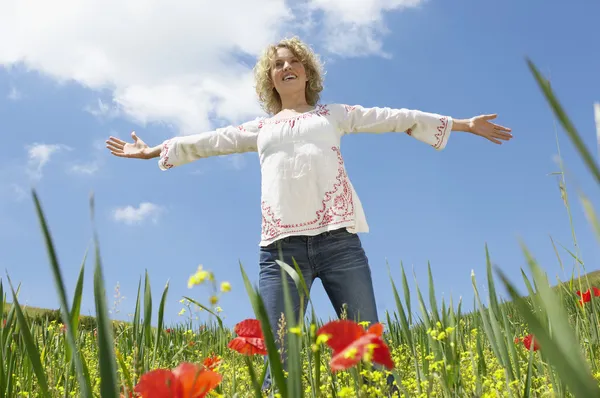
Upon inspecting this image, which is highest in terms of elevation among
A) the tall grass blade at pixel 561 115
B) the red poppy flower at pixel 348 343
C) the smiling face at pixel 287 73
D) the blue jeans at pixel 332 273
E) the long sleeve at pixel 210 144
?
the smiling face at pixel 287 73

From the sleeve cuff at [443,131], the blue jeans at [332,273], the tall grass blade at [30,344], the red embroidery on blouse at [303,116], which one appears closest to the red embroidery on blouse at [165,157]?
the red embroidery on blouse at [303,116]

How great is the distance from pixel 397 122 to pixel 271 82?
1.02 metres

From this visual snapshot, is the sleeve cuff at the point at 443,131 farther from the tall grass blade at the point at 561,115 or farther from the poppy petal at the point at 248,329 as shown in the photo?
the tall grass blade at the point at 561,115

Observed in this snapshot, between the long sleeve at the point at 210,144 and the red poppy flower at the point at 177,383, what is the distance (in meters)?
2.92

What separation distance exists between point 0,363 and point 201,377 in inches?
32.0

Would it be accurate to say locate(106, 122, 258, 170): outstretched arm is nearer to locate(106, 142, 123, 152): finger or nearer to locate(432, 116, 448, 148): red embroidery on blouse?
locate(106, 142, 123, 152): finger

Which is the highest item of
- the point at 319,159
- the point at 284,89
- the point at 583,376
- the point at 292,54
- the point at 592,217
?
the point at 292,54

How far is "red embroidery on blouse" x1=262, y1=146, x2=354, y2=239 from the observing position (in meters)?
3.10

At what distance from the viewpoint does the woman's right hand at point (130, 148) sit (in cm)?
380

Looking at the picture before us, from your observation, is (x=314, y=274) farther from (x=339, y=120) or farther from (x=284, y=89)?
(x=284, y=89)

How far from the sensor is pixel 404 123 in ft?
11.6

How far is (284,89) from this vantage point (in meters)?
3.68

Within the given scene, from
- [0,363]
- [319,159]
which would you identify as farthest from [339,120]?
[0,363]

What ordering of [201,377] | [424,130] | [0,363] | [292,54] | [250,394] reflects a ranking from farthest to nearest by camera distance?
[292,54] → [424,130] → [250,394] → [0,363] → [201,377]
